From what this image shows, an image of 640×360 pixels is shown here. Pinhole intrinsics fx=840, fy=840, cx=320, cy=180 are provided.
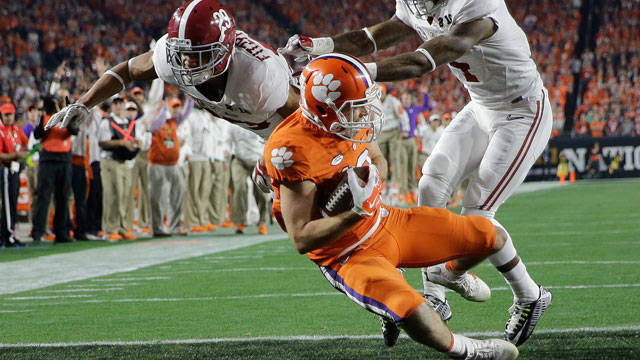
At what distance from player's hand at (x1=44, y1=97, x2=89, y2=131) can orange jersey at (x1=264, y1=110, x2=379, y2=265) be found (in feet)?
3.35

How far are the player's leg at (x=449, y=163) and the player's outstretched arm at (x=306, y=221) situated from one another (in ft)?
3.38

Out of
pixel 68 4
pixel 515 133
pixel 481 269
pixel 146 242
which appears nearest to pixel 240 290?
pixel 481 269

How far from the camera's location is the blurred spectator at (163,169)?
9.98 metres

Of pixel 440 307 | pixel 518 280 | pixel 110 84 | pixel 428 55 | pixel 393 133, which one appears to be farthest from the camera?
pixel 393 133

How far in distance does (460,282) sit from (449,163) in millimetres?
573

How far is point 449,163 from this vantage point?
405 centimetres

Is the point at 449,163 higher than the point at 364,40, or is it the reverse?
the point at 364,40

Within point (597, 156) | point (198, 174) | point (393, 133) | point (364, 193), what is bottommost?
point (597, 156)

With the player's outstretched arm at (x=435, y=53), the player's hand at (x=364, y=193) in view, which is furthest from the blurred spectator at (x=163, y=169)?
the player's hand at (x=364, y=193)

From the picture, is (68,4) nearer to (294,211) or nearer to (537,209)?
(537,209)

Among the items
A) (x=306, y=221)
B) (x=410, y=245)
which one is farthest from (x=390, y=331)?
(x=306, y=221)

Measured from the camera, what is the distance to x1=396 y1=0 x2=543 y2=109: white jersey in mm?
3793

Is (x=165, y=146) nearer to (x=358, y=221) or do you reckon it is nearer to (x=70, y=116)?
(x=70, y=116)

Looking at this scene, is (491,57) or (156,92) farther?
(156,92)
